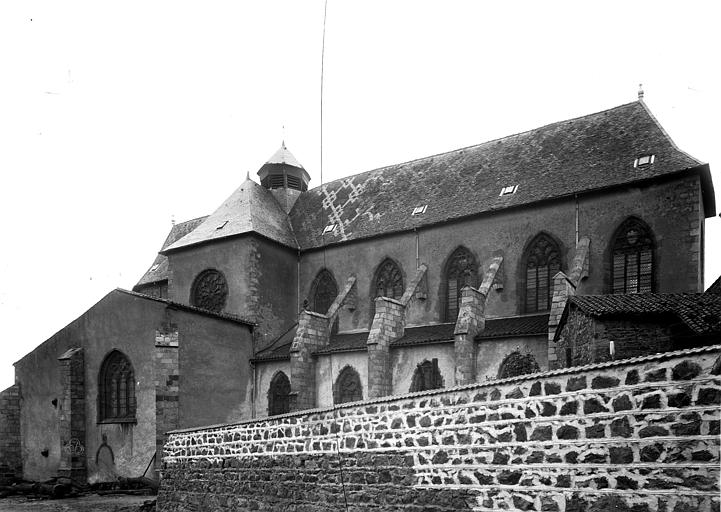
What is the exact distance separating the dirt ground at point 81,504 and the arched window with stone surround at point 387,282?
11.0 meters

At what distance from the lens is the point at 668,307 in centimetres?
1338

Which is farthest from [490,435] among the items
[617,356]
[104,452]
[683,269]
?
[104,452]

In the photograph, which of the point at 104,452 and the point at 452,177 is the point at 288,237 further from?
the point at 104,452

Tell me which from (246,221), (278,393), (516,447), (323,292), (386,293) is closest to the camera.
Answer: (516,447)

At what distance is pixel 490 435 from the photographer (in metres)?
7.27

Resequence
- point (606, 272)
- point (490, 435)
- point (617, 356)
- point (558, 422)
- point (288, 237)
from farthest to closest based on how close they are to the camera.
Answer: point (288, 237) < point (606, 272) < point (617, 356) < point (490, 435) < point (558, 422)

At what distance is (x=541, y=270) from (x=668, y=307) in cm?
835

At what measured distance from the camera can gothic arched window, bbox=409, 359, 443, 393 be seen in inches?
798

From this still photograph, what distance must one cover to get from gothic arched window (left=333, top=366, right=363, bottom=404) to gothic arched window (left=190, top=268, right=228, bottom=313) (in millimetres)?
6795

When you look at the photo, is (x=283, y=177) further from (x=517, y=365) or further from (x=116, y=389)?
(x=517, y=365)

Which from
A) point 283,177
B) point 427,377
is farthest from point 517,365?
point 283,177

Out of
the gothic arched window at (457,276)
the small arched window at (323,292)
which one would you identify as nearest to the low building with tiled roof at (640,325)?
the gothic arched window at (457,276)

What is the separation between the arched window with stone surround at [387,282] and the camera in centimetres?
2494

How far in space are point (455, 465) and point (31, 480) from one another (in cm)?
2181
